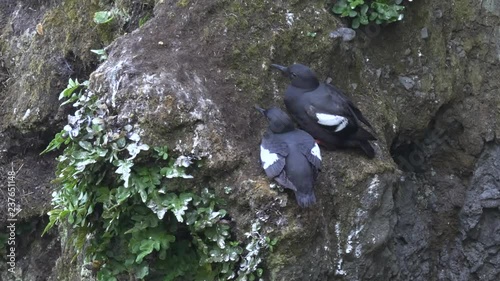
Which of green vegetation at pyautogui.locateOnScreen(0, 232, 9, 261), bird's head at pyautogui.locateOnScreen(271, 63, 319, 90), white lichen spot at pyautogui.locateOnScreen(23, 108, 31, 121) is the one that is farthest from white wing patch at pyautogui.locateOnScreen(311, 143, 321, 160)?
green vegetation at pyautogui.locateOnScreen(0, 232, 9, 261)

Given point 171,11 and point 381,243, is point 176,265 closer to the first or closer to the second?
point 381,243

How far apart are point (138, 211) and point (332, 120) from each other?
1.39 m

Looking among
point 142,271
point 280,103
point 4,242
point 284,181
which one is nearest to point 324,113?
point 280,103

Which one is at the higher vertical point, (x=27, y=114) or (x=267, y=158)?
(x=267, y=158)

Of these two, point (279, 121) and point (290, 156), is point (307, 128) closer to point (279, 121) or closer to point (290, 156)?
point (279, 121)

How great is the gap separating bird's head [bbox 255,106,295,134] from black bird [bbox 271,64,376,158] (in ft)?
0.84

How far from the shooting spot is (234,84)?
545 centimetres

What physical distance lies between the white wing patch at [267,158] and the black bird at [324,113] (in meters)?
0.50

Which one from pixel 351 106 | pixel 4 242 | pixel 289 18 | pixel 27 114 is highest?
pixel 289 18

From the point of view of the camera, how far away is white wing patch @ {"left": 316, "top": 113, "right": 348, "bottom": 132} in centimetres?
531

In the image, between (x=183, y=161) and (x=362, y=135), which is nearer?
(x=183, y=161)

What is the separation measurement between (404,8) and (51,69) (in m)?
2.91

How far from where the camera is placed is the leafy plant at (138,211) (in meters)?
4.91

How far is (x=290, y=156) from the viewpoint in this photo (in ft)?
16.1
